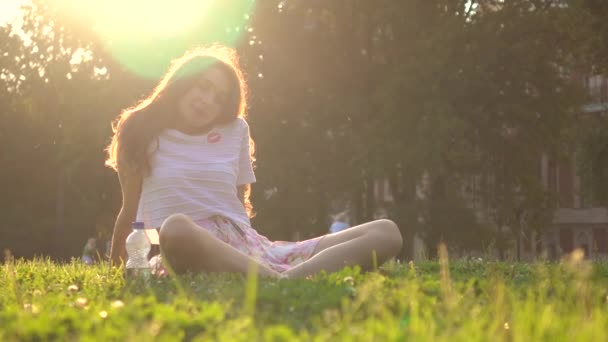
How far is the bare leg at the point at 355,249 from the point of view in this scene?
610 cm

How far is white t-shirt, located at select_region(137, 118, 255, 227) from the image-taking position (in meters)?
7.01

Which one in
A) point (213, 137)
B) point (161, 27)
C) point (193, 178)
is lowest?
point (193, 178)

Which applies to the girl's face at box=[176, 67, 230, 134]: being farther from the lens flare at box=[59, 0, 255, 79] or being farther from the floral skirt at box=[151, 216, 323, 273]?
the lens flare at box=[59, 0, 255, 79]

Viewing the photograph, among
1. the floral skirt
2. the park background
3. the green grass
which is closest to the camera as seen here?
the green grass

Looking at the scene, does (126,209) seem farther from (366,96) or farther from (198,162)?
(366,96)

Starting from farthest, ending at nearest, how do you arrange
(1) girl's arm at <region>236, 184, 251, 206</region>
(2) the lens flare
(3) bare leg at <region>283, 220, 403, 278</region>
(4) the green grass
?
(2) the lens flare < (1) girl's arm at <region>236, 184, 251, 206</region> < (3) bare leg at <region>283, 220, 403, 278</region> < (4) the green grass

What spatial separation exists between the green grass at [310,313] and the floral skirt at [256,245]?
152cm

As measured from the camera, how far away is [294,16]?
3094 centimetres

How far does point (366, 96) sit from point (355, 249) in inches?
960

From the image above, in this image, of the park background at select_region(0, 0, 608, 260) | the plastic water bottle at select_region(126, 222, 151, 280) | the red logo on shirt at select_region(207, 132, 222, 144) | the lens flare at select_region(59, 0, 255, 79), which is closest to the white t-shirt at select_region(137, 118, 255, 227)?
the red logo on shirt at select_region(207, 132, 222, 144)

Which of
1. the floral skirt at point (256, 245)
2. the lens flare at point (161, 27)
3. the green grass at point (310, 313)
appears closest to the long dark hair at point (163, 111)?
the floral skirt at point (256, 245)

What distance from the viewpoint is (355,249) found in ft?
20.6

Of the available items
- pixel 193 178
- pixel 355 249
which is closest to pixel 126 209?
pixel 193 178

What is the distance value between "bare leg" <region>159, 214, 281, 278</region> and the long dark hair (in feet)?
3.96
